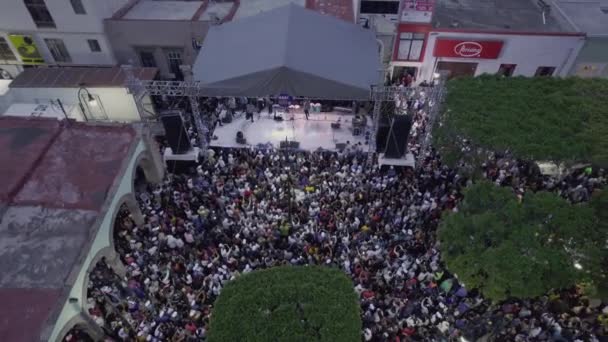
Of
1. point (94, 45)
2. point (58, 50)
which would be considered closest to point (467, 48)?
point (94, 45)

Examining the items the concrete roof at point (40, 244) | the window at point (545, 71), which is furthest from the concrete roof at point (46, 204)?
the window at point (545, 71)

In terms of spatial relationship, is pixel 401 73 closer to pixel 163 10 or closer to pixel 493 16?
pixel 493 16

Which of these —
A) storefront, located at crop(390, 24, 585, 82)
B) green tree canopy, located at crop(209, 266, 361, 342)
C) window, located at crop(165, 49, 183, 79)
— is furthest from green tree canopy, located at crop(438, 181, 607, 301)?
window, located at crop(165, 49, 183, 79)

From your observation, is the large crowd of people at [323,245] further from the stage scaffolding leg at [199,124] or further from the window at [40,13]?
the window at [40,13]

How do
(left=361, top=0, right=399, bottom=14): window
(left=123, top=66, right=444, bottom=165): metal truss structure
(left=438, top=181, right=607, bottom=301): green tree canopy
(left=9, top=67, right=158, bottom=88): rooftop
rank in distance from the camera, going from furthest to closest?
(left=361, top=0, right=399, bottom=14): window → (left=9, top=67, right=158, bottom=88): rooftop → (left=123, top=66, right=444, bottom=165): metal truss structure → (left=438, top=181, right=607, bottom=301): green tree canopy

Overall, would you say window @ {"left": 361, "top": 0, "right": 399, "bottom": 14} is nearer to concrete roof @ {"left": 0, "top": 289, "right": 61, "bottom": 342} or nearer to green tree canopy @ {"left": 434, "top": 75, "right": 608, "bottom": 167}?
green tree canopy @ {"left": 434, "top": 75, "right": 608, "bottom": 167}
